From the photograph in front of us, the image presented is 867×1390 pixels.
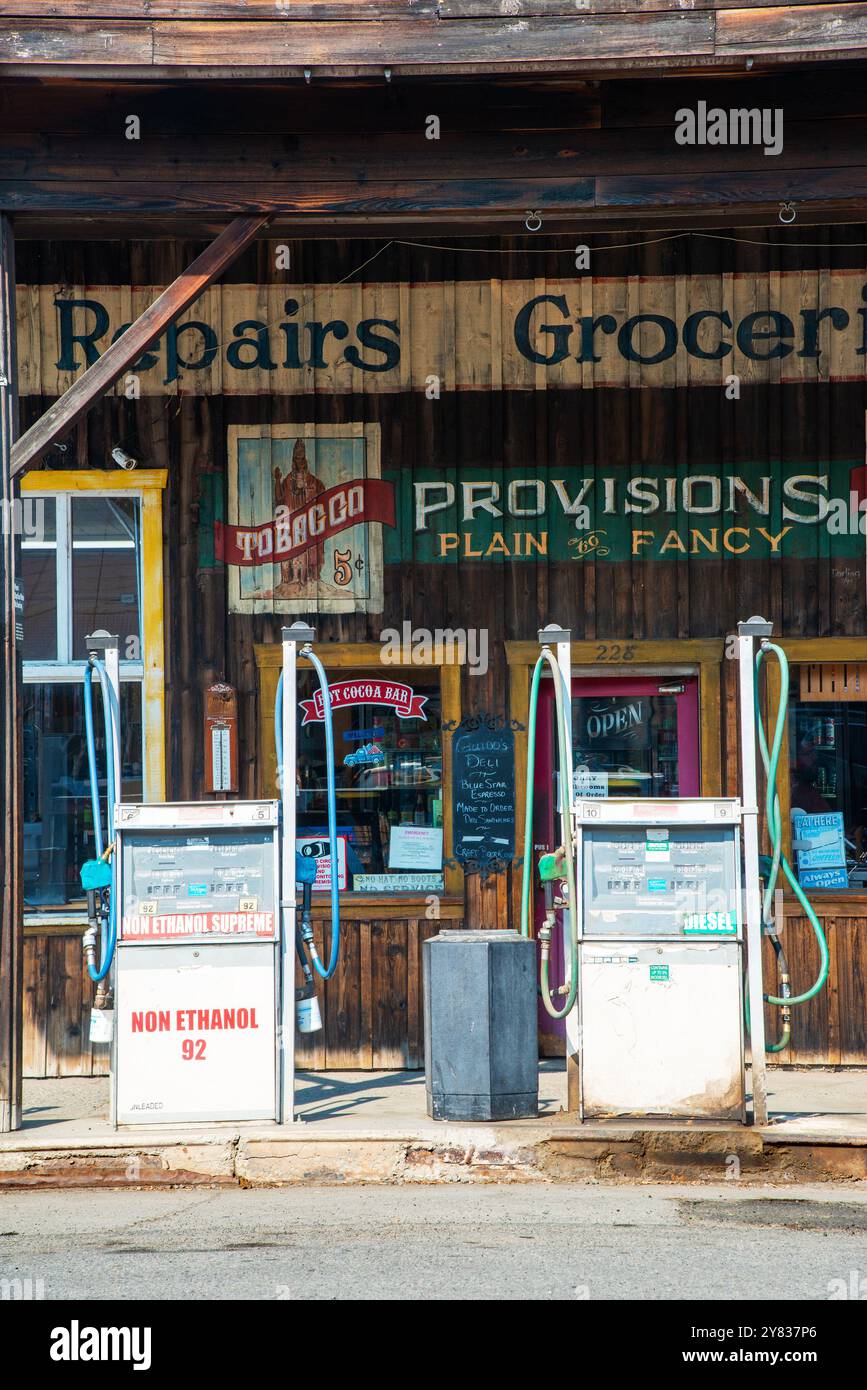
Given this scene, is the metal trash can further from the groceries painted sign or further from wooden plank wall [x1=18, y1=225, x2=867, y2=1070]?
the groceries painted sign

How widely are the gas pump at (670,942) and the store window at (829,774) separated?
206 centimetres

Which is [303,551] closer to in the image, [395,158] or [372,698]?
[372,698]

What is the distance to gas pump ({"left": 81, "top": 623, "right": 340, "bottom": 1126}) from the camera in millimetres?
7738

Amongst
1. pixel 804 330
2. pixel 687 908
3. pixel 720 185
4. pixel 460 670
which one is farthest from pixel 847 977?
pixel 720 185

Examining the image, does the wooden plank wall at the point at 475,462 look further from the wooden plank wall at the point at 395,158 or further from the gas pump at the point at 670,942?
the gas pump at the point at 670,942

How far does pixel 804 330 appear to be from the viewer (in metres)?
9.77

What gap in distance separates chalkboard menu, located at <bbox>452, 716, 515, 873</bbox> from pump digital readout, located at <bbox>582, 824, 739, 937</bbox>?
1991 mm

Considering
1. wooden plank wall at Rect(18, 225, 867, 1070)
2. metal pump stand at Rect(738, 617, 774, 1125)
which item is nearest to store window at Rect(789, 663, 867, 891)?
wooden plank wall at Rect(18, 225, 867, 1070)

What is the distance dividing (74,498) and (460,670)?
285 centimetres

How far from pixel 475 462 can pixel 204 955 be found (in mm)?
3884

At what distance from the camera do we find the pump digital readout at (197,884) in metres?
7.83
